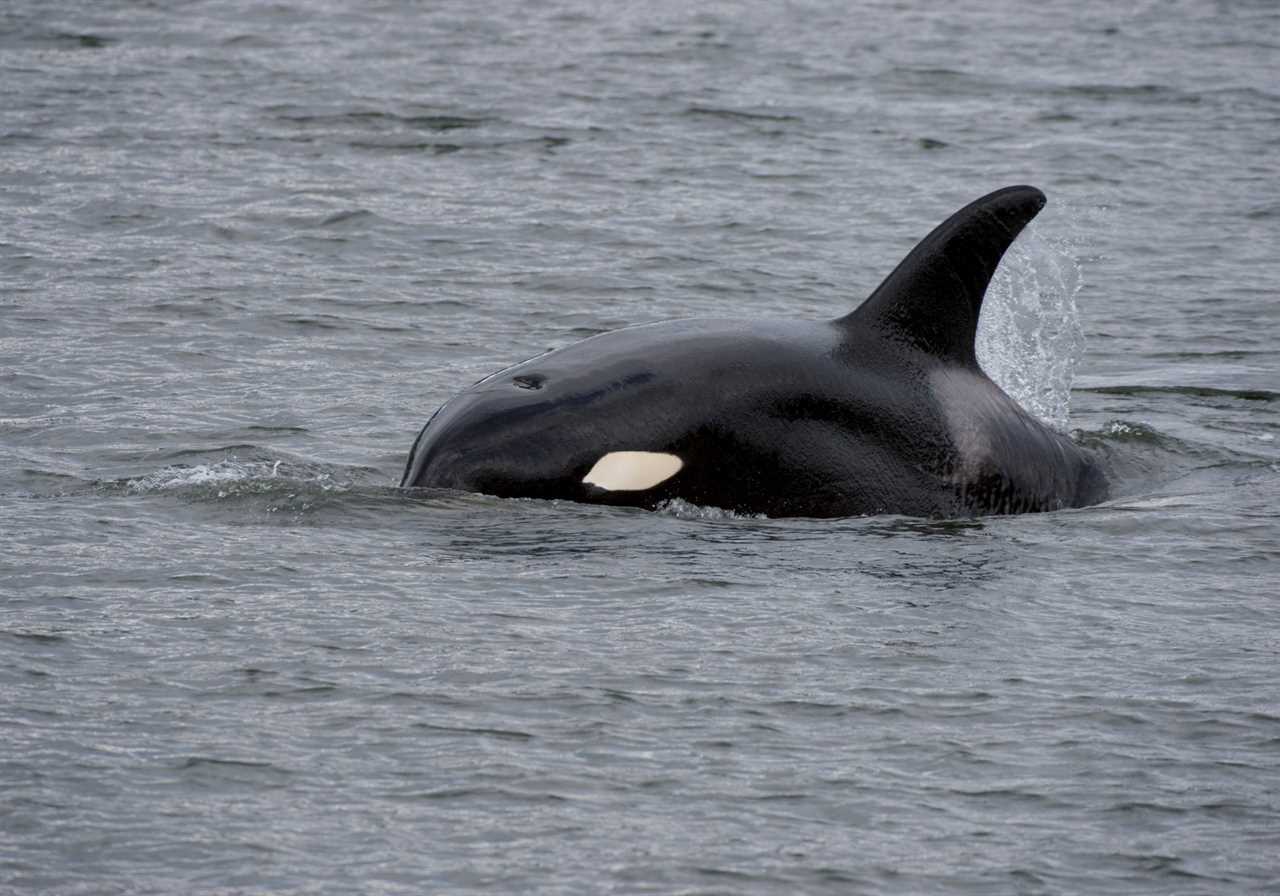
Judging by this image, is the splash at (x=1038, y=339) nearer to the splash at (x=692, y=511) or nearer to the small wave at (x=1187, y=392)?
the small wave at (x=1187, y=392)

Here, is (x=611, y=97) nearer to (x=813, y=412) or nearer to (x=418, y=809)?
(x=813, y=412)

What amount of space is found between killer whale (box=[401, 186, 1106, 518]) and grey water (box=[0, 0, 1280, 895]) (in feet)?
0.63

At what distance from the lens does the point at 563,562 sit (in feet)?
32.1

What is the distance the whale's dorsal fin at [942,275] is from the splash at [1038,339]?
2.09 m

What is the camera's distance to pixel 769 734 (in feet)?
26.2

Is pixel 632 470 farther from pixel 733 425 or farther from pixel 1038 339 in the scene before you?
→ pixel 1038 339

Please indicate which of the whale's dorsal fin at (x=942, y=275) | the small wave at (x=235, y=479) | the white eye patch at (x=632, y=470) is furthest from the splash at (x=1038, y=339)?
the small wave at (x=235, y=479)

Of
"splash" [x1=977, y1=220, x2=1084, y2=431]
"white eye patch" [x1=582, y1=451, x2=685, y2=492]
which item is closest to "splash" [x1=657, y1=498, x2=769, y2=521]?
"white eye patch" [x1=582, y1=451, x2=685, y2=492]

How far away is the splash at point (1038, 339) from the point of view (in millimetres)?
14133

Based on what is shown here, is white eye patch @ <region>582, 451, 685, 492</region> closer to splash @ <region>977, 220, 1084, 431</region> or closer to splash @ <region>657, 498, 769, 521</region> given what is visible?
splash @ <region>657, 498, 769, 521</region>

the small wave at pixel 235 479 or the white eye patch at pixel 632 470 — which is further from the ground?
the white eye patch at pixel 632 470

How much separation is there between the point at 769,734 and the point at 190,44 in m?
22.4

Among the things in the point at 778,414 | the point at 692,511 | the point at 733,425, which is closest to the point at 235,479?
the point at 692,511

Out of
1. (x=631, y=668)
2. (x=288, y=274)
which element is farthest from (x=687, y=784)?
(x=288, y=274)
